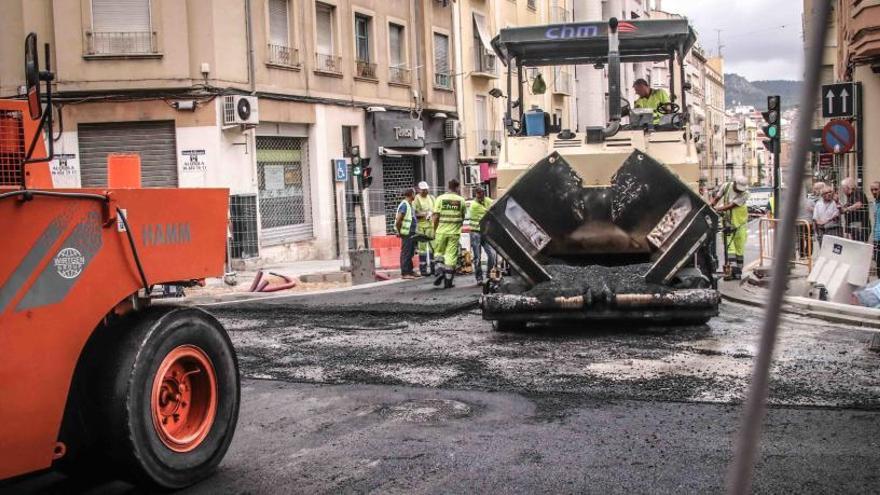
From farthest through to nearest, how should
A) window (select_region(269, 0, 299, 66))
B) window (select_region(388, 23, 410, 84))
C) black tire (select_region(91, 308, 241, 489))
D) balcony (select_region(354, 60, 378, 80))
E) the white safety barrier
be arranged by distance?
window (select_region(388, 23, 410, 84)) < balcony (select_region(354, 60, 378, 80)) < window (select_region(269, 0, 299, 66)) < the white safety barrier < black tire (select_region(91, 308, 241, 489))

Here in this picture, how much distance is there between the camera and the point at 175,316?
465 centimetres

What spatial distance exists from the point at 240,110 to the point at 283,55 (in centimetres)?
318

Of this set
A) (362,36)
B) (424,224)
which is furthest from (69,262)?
(362,36)

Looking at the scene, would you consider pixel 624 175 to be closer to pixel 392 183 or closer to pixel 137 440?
pixel 137 440

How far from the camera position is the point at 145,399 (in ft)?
14.3

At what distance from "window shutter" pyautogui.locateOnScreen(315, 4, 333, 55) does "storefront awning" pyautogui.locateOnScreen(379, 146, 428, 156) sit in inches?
131

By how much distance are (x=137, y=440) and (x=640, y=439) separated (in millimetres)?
2714

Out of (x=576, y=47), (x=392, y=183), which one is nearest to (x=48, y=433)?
(x=576, y=47)

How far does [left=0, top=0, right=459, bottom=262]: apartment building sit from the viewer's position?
68.0ft

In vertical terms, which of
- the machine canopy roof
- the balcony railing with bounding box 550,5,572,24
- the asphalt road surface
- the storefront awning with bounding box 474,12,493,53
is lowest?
the asphalt road surface

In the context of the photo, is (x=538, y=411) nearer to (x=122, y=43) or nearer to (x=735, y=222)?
(x=735, y=222)

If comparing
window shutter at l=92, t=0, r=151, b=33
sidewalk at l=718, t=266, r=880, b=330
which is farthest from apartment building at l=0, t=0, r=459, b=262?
sidewalk at l=718, t=266, r=880, b=330

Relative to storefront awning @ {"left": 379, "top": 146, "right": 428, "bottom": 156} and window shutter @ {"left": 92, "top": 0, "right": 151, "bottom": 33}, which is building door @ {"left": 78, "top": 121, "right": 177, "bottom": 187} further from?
storefront awning @ {"left": 379, "top": 146, "right": 428, "bottom": 156}

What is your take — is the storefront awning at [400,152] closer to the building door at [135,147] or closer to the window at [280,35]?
the window at [280,35]
